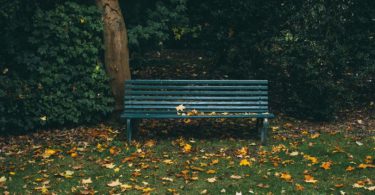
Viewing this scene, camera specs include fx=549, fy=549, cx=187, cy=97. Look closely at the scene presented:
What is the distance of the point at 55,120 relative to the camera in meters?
8.88

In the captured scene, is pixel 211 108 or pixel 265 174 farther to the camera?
pixel 211 108

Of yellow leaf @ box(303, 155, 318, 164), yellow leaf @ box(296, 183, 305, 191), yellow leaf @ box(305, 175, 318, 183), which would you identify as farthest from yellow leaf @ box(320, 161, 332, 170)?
yellow leaf @ box(296, 183, 305, 191)

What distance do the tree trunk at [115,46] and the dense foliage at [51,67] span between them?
135 mm

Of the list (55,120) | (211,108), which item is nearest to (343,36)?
(211,108)

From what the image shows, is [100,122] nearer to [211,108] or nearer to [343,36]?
[211,108]

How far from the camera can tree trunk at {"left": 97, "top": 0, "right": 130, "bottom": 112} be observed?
911 centimetres

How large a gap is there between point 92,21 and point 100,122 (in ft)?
5.67

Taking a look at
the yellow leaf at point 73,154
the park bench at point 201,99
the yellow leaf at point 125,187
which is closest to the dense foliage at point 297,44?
the park bench at point 201,99

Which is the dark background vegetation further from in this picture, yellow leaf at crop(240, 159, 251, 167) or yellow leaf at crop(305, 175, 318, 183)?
yellow leaf at crop(305, 175, 318, 183)

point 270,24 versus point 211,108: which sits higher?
point 270,24

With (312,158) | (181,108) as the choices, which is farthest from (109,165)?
(312,158)

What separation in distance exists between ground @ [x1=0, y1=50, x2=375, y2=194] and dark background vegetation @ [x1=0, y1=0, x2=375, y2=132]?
1.46 ft

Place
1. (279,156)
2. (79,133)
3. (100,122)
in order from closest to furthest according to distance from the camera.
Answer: (279,156) → (79,133) → (100,122)

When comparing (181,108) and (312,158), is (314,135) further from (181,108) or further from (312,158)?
(181,108)
